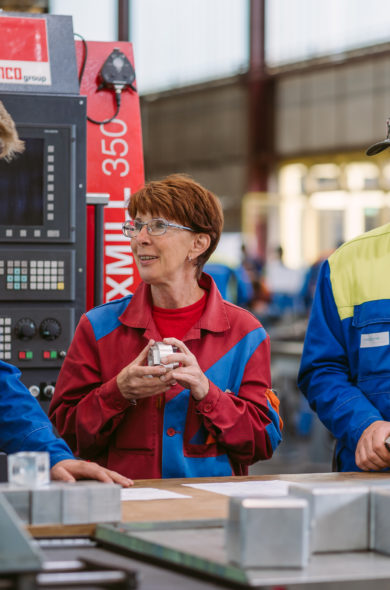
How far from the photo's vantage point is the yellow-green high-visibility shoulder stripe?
2773mm

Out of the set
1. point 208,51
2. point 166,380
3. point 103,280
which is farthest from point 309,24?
point 166,380

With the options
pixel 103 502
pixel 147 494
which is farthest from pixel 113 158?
pixel 103 502

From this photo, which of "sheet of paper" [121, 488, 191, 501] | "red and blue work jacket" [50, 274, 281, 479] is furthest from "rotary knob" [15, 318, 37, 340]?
"sheet of paper" [121, 488, 191, 501]

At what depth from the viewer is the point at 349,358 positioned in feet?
9.20

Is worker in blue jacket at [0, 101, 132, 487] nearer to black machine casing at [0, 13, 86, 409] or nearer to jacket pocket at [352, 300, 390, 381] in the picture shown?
jacket pocket at [352, 300, 390, 381]

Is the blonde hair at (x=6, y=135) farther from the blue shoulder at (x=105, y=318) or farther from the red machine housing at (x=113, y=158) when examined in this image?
the red machine housing at (x=113, y=158)

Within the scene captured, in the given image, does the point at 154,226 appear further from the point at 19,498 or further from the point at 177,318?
the point at 19,498

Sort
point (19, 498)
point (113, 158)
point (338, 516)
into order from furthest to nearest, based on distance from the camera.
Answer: point (113, 158) → point (19, 498) → point (338, 516)

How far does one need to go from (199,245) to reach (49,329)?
854mm

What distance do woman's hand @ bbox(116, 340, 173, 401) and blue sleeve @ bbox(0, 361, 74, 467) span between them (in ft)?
0.72

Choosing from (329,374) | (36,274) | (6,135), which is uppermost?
(6,135)

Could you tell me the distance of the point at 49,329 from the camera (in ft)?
11.6

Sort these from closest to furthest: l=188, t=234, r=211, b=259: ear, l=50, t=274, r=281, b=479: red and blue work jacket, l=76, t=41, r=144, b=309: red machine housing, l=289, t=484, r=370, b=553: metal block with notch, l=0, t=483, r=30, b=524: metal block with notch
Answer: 1. l=289, t=484, r=370, b=553: metal block with notch
2. l=0, t=483, r=30, b=524: metal block with notch
3. l=50, t=274, r=281, b=479: red and blue work jacket
4. l=188, t=234, r=211, b=259: ear
5. l=76, t=41, r=144, b=309: red machine housing

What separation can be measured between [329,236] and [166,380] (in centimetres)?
1570
